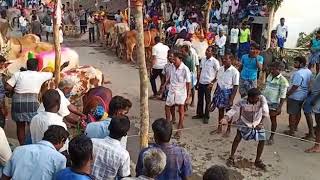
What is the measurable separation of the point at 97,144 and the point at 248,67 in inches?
207

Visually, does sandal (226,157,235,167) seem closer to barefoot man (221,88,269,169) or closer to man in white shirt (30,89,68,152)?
barefoot man (221,88,269,169)

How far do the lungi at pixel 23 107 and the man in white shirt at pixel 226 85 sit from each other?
336 cm

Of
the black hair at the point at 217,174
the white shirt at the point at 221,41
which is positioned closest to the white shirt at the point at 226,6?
the white shirt at the point at 221,41

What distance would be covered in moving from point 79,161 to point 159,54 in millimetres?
7343

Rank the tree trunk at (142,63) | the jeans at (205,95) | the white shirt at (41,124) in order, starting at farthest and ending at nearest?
the jeans at (205,95)
the tree trunk at (142,63)
the white shirt at (41,124)

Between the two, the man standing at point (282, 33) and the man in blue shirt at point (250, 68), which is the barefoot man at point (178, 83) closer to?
the man in blue shirt at point (250, 68)

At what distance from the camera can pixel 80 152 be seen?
3586mm

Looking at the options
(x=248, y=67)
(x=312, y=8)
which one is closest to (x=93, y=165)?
(x=248, y=67)

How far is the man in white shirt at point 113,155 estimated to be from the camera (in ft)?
13.7

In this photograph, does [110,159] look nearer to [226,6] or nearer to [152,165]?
[152,165]

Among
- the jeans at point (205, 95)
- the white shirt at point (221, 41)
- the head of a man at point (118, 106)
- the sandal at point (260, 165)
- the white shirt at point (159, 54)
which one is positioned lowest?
the sandal at point (260, 165)

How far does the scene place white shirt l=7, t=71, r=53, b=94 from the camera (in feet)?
21.8

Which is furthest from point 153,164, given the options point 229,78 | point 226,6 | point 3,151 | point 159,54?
point 226,6

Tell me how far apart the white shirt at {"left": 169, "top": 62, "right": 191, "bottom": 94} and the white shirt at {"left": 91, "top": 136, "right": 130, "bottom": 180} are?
4.20m
